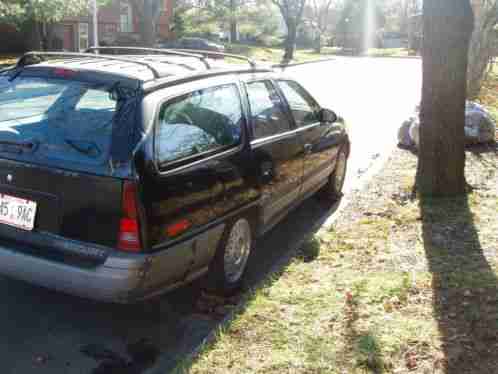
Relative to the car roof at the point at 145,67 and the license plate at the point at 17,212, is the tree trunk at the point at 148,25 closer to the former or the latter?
the car roof at the point at 145,67

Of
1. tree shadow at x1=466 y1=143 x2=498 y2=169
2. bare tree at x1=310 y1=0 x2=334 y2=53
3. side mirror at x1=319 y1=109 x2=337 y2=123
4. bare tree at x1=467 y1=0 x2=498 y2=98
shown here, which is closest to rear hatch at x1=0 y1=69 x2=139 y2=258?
side mirror at x1=319 y1=109 x2=337 y2=123

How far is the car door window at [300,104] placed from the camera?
6.00m

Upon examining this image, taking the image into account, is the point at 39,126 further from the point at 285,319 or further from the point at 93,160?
the point at 285,319

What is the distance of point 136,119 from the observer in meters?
3.83

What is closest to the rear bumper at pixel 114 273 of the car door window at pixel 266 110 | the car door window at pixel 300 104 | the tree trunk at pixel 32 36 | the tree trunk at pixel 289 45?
the car door window at pixel 266 110

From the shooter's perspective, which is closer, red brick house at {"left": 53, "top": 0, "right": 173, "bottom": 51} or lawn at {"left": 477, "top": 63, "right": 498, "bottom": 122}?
lawn at {"left": 477, "top": 63, "right": 498, "bottom": 122}

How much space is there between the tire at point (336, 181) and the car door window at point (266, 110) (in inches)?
69.9

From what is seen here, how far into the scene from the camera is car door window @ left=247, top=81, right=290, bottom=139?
16.9 feet

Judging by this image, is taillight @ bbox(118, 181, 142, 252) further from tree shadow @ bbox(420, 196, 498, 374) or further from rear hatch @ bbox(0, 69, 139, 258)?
tree shadow @ bbox(420, 196, 498, 374)

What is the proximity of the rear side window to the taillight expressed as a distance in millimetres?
314

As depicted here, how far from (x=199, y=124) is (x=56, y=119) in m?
0.93

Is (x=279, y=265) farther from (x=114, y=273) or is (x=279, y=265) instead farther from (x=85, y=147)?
(x=85, y=147)

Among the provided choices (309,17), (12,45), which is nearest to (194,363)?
(12,45)

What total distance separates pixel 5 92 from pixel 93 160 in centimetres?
122
